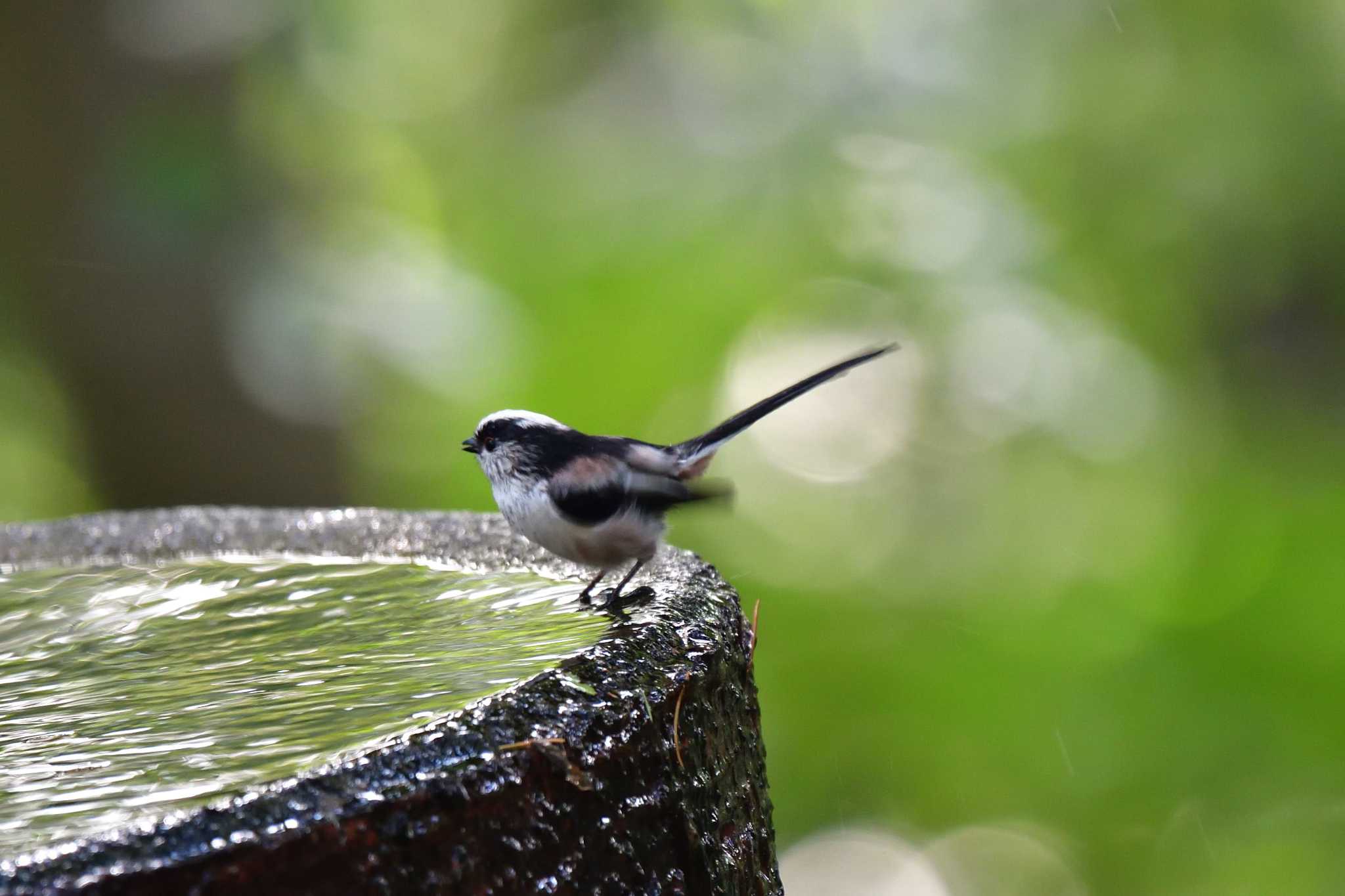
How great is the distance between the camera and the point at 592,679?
1390 millimetres

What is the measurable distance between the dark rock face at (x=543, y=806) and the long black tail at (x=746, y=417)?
0.51 meters

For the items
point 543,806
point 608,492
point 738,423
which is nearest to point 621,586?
point 608,492

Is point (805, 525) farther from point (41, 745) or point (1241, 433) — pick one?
point (41, 745)

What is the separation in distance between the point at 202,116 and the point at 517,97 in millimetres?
2907

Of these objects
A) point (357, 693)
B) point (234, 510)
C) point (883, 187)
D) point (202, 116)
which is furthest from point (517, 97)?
point (357, 693)

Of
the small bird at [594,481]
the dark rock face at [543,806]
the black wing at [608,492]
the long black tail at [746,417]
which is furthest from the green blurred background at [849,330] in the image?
the dark rock face at [543,806]

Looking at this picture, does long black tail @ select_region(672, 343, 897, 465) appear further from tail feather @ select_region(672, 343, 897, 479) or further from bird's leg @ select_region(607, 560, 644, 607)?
bird's leg @ select_region(607, 560, 644, 607)

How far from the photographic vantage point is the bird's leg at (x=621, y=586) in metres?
1.84

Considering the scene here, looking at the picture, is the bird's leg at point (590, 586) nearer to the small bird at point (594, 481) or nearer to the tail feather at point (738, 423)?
the small bird at point (594, 481)

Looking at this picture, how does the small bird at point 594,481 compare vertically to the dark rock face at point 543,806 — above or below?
above

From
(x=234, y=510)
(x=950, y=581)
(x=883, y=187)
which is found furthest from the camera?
(x=883, y=187)

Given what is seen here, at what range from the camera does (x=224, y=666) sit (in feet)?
5.71

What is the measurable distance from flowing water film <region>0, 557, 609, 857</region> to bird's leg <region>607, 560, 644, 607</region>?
0.05 meters

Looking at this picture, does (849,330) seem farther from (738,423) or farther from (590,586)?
(590,586)
